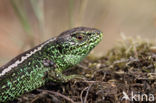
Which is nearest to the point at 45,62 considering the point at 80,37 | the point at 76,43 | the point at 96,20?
the point at 76,43

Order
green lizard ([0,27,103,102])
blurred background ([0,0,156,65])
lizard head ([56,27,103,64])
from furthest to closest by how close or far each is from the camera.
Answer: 1. blurred background ([0,0,156,65])
2. lizard head ([56,27,103,64])
3. green lizard ([0,27,103,102])

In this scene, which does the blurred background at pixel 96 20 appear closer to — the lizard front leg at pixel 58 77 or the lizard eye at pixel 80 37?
the lizard eye at pixel 80 37

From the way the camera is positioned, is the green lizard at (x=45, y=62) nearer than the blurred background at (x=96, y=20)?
Yes

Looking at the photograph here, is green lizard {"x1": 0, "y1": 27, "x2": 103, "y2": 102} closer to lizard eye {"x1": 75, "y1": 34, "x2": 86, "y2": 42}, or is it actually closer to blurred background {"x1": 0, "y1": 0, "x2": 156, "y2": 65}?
lizard eye {"x1": 75, "y1": 34, "x2": 86, "y2": 42}

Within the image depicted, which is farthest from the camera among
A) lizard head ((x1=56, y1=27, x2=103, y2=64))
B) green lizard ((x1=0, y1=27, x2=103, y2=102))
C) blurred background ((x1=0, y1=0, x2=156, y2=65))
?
blurred background ((x1=0, y1=0, x2=156, y2=65))

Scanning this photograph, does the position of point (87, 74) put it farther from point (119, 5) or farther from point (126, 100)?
point (119, 5)

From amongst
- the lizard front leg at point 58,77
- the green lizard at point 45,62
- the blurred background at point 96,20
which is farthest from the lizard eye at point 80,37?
the blurred background at point 96,20

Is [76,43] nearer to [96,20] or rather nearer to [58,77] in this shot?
[58,77]

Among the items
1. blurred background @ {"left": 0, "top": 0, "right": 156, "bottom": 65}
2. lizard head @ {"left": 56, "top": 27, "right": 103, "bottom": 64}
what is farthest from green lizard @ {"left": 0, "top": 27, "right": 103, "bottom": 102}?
blurred background @ {"left": 0, "top": 0, "right": 156, "bottom": 65}
